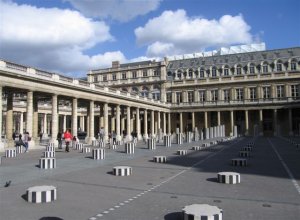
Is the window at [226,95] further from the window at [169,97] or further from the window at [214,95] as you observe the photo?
the window at [169,97]

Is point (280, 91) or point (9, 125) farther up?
point (280, 91)

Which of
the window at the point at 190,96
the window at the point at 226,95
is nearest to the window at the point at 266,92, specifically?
the window at the point at 226,95

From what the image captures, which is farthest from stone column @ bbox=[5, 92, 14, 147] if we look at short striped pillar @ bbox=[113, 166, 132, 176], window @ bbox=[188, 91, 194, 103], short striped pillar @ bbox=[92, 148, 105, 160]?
window @ bbox=[188, 91, 194, 103]

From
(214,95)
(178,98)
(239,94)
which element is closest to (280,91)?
(239,94)

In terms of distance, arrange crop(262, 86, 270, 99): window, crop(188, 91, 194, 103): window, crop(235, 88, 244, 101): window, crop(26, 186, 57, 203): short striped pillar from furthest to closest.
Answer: crop(188, 91, 194, 103): window, crop(235, 88, 244, 101): window, crop(262, 86, 270, 99): window, crop(26, 186, 57, 203): short striped pillar

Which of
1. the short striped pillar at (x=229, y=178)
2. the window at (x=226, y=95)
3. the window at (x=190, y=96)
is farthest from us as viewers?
the window at (x=190, y=96)

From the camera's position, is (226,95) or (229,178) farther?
(226,95)

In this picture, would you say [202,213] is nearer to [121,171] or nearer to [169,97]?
[121,171]

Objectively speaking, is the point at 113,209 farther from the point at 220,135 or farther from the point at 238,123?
the point at 238,123

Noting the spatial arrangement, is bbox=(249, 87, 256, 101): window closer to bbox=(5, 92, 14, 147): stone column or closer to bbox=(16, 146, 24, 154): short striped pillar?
bbox=(5, 92, 14, 147): stone column

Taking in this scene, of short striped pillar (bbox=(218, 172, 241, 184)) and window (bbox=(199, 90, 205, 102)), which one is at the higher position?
window (bbox=(199, 90, 205, 102))

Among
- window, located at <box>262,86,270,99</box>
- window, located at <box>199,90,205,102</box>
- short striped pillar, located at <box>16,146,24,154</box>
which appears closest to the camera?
short striped pillar, located at <box>16,146,24,154</box>

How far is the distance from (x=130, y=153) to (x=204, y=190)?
52.3 feet

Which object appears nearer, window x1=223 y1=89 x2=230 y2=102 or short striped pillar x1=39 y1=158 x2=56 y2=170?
short striped pillar x1=39 y1=158 x2=56 y2=170
